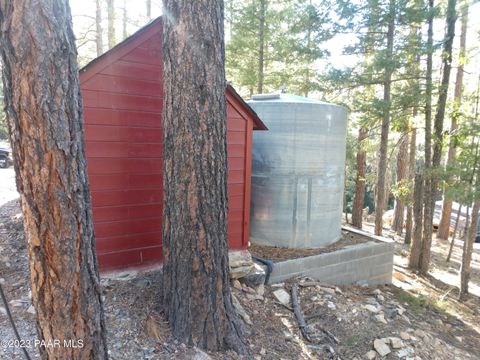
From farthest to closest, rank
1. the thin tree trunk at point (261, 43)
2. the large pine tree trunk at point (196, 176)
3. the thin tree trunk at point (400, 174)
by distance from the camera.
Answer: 1. the thin tree trunk at point (400, 174)
2. the thin tree trunk at point (261, 43)
3. the large pine tree trunk at point (196, 176)

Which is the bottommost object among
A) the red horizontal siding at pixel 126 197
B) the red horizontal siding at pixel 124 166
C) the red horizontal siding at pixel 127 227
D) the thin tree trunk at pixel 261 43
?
the red horizontal siding at pixel 127 227

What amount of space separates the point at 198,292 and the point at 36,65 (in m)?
2.28

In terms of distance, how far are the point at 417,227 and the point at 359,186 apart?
3.51m

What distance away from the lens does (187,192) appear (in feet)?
10.2

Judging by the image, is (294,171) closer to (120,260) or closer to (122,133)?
(122,133)

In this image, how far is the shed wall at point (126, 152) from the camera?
3.89 m

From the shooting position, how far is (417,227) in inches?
327

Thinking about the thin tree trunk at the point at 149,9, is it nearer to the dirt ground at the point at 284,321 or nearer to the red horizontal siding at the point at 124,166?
the dirt ground at the point at 284,321

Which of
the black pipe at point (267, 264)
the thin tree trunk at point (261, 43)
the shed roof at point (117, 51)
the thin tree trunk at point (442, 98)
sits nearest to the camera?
the shed roof at point (117, 51)

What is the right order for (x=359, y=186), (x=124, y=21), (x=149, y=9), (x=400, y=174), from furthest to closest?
(x=400, y=174) < (x=149, y=9) < (x=124, y=21) < (x=359, y=186)

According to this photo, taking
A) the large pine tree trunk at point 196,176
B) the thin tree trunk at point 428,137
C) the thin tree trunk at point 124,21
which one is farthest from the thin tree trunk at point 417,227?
the thin tree trunk at point 124,21

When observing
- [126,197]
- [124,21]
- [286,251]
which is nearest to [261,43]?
[124,21]

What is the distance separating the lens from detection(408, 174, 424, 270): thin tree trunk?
27.2 feet

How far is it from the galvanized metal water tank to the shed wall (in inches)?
92.0
